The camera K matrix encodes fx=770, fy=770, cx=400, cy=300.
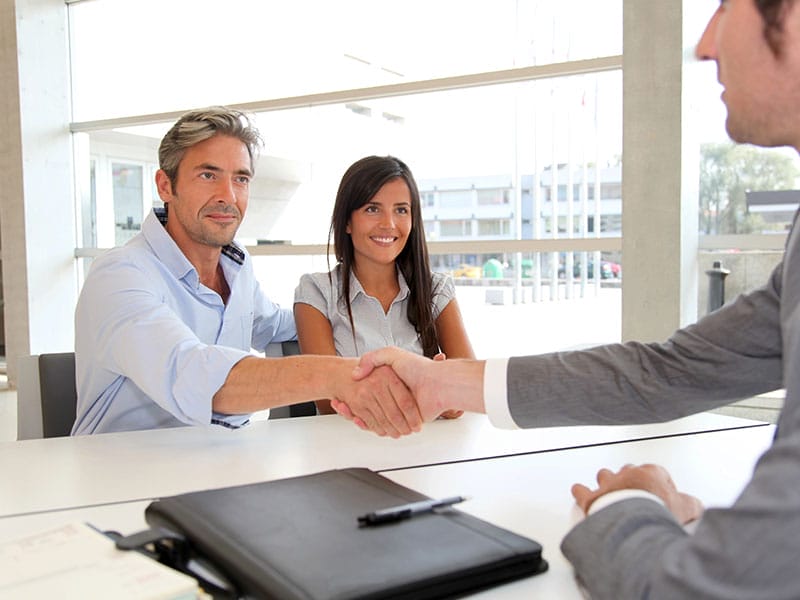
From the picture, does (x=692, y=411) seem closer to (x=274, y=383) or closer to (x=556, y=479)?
(x=556, y=479)

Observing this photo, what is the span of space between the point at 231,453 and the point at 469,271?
351 centimetres

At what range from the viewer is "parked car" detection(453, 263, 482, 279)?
4.90 m

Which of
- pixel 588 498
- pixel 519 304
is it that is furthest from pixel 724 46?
pixel 519 304

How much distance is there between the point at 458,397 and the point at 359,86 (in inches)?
165

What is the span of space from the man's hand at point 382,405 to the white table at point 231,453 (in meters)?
0.05

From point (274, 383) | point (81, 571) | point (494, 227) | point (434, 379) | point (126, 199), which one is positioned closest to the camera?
point (81, 571)

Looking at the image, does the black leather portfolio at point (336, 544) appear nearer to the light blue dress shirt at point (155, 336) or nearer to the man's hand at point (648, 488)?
the man's hand at point (648, 488)

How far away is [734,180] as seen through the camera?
159 inches

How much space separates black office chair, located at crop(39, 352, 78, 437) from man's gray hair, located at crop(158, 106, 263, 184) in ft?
2.14

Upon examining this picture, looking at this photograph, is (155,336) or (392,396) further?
(155,336)

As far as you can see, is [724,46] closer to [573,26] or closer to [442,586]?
[442,586]

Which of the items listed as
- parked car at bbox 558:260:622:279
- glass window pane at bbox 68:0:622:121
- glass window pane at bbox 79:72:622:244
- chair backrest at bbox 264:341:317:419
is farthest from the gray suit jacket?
glass window pane at bbox 68:0:622:121

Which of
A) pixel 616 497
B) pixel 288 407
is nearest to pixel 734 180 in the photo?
pixel 288 407

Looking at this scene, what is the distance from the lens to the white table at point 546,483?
3.47 feet
